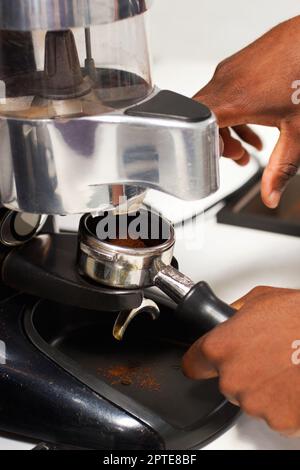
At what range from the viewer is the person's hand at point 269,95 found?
24.7 inches

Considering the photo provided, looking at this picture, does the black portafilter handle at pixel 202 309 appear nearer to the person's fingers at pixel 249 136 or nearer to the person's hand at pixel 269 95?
the person's hand at pixel 269 95

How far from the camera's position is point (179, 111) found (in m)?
0.46

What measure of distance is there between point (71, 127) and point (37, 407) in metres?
0.20

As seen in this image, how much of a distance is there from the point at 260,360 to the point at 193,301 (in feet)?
0.19

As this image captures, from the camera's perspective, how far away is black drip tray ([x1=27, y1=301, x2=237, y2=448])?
532 millimetres

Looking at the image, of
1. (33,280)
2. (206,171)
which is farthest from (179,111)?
(33,280)

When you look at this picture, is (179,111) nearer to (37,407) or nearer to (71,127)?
(71,127)

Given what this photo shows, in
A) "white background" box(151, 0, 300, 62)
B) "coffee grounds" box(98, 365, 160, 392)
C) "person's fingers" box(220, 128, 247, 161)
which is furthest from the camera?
"white background" box(151, 0, 300, 62)

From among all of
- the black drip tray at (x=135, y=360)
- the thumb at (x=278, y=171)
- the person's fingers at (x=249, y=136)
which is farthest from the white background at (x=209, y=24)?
the black drip tray at (x=135, y=360)

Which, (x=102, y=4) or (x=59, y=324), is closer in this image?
(x=102, y=4)

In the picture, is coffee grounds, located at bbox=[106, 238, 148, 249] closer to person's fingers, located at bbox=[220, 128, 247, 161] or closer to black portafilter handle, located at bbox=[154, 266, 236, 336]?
black portafilter handle, located at bbox=[154, 266, 236, 336]

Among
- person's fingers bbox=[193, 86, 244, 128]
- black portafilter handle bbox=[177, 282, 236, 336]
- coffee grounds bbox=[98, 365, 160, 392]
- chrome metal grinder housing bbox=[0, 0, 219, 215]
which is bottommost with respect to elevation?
coffee grounds bbox=[98, 365, 160, 392]

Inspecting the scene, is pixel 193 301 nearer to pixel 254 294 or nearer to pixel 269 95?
pixel 254 294

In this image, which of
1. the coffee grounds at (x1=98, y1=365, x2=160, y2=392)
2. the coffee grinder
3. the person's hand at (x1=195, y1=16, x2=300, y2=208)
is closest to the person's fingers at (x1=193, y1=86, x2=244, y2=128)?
the person's hand at (x1=195, y1=16, x2=300, y2=208)
